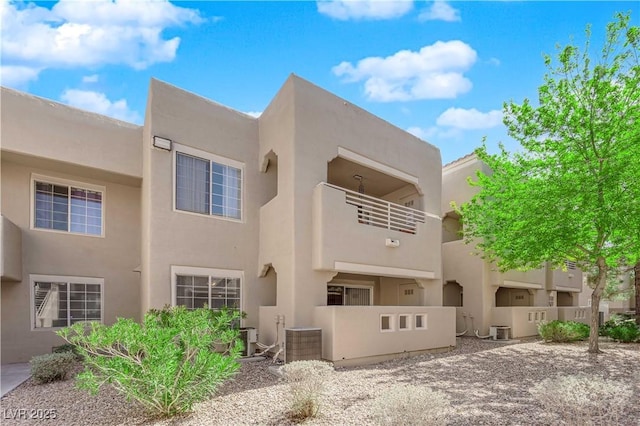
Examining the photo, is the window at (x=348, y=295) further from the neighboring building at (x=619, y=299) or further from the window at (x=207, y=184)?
the neighboring building at (x=619, y=299)

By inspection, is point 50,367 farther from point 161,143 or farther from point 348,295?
point 348,295

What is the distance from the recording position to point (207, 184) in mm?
13047

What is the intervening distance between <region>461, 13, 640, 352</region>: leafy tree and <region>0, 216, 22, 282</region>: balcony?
1555 cm

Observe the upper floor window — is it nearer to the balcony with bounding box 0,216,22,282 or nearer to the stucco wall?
the stucco wall

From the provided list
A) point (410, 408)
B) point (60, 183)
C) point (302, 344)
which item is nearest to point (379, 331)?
point (302, 344)

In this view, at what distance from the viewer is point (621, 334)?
16688 mm

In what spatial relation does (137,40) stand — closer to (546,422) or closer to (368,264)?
(368,264)

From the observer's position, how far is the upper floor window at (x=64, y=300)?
1223 cm

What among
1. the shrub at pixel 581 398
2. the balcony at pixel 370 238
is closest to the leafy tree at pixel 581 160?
the balcony at pixel 370 238

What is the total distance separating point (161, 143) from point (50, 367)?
6608 mm

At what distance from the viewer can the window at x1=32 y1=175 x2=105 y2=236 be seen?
12632 mm

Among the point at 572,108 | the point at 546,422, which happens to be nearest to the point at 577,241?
the point at 572,108

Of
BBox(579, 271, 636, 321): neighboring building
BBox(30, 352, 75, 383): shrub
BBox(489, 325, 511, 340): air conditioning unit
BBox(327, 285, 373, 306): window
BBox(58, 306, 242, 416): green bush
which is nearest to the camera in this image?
BBox(58, 306, 242, 416): green bush

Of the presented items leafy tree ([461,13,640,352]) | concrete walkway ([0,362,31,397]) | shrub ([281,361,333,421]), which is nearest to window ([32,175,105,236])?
concrete walkway ([0,362,31,397])
